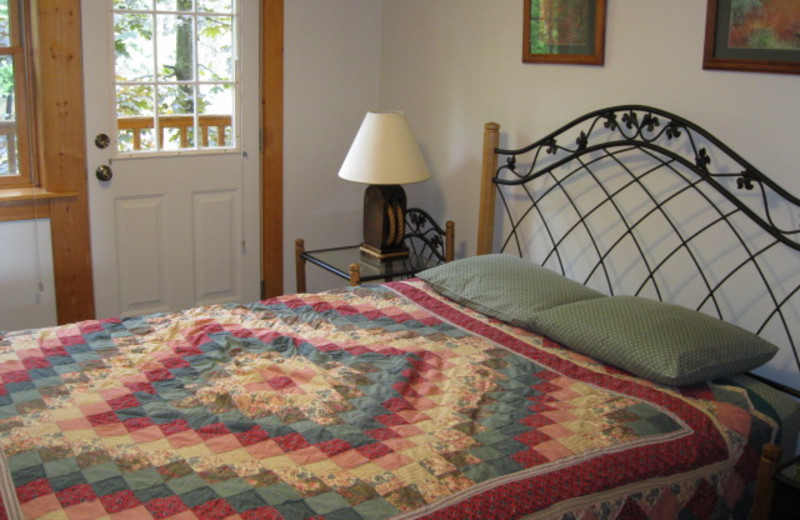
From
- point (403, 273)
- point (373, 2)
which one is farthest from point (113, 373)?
point (373, 2)

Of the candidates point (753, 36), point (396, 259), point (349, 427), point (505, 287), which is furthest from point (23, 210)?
point (753, 36)

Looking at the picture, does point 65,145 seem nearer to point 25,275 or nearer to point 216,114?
point 25,275

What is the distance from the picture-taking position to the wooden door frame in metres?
3.46

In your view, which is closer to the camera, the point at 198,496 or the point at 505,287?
the point at 198,496

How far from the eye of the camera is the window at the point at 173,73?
365 centimetres

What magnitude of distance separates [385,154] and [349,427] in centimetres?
172

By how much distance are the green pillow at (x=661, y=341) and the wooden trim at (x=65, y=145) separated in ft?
7.12

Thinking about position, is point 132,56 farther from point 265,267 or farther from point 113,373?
point 113,373

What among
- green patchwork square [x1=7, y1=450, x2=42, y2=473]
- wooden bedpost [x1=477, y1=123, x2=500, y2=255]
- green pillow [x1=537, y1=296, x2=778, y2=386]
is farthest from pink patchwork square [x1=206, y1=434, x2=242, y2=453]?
wooden bedpost [x1=477, y1=123, x2=500, y2=255]

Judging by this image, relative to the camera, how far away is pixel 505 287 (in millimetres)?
2842

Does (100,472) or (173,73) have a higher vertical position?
(173,73)

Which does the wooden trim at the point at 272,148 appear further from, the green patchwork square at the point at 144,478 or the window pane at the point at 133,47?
the green patchwork square at the point at 144,478

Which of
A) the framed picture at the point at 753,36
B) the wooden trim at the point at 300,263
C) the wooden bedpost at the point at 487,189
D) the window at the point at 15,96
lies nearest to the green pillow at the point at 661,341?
the framed picture at the point at 753,36

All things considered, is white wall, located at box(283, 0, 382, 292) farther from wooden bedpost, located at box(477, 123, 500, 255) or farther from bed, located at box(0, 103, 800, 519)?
bed, located at box(0, 103, 800, 519)
